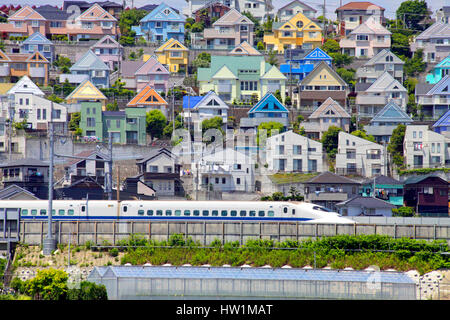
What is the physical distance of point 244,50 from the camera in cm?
10431

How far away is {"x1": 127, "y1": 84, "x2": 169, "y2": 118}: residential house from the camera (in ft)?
300

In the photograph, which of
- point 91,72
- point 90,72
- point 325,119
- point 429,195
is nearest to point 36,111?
point 90,72

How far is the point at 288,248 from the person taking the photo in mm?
47125

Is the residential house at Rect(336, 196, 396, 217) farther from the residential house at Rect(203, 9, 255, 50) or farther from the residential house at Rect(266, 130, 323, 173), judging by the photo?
the residential house at Rect(203, 9, 255, 50)

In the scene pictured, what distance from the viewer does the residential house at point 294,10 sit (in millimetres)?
119275

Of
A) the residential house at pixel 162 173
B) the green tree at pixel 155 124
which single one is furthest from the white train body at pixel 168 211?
the green tree at pixel 155 124

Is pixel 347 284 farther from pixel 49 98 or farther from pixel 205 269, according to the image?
pixel 49 98

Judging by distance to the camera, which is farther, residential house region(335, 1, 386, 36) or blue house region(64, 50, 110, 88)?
residential house region(335, 1, 386, 36)

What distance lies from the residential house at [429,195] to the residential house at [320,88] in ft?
66.0

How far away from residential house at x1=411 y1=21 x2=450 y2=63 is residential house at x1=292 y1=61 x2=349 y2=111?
16.1m

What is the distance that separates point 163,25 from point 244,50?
41.9 feet

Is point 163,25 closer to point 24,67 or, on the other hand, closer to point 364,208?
point 24,67

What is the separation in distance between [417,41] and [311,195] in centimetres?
4257

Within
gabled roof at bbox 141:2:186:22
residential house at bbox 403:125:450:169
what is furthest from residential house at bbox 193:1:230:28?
residential house at bbox 403:125:450:169
